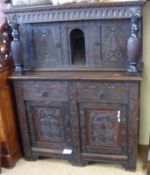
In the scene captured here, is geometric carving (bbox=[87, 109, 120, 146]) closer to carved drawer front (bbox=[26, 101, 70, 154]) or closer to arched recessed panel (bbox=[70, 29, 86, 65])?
carved drawer front (bbox=[26, 101, 70, 154])

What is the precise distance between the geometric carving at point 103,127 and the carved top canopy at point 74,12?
0.76 meters

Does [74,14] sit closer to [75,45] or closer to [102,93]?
[75,45]

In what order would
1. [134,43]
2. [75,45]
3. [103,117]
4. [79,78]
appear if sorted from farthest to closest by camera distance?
[75,45], [103,117], [79,78], [134,43]

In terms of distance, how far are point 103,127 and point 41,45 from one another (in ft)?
2.88

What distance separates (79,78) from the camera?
203cm

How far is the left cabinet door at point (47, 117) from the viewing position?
2.18m

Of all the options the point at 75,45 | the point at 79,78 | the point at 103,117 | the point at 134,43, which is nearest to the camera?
the point at 134,43

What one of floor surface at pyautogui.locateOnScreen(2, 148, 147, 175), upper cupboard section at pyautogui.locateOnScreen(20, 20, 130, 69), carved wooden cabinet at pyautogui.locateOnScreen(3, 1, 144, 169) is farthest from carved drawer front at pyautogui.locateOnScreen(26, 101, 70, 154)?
upper cupboard section at pyautogui.locateOnScreen(20, 20, 130, 69)

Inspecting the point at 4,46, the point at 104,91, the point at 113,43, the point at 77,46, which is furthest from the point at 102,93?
the point at 4,46

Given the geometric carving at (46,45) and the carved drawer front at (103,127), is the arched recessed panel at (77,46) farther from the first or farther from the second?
the carved drawer front at (103,127)

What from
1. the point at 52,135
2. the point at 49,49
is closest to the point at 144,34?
the point at 49,49

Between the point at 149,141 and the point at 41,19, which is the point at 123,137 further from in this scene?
the point at 41,19

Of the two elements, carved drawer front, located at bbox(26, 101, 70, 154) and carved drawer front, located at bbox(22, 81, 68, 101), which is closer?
carved drawer front, located at bbox(22, 81, 68, 101)

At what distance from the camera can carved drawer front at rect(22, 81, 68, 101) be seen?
2.14 meters
